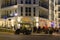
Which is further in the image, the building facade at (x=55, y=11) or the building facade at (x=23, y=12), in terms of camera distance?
the building facade at (x=55, y=11)

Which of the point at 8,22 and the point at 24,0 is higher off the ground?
the point at 24,0

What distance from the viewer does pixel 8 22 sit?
92062 mm

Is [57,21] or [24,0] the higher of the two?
[24,0]

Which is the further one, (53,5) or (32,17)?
(53,5)

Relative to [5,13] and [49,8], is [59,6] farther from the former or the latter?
[5,13]

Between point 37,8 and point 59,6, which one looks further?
point 59,6

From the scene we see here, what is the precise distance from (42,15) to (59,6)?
→ 7.25m

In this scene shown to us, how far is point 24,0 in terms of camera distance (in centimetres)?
9300

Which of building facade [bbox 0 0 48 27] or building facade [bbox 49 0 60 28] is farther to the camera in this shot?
building facade [bbox 49 0 60 28]

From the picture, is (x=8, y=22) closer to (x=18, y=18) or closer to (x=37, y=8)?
(x=18, y=18)

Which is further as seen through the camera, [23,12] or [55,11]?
[55,11]

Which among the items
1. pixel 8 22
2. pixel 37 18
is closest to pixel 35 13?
pixel 37 18

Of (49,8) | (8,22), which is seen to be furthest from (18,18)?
(49,8)

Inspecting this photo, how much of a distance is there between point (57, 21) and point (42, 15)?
4.83 m
